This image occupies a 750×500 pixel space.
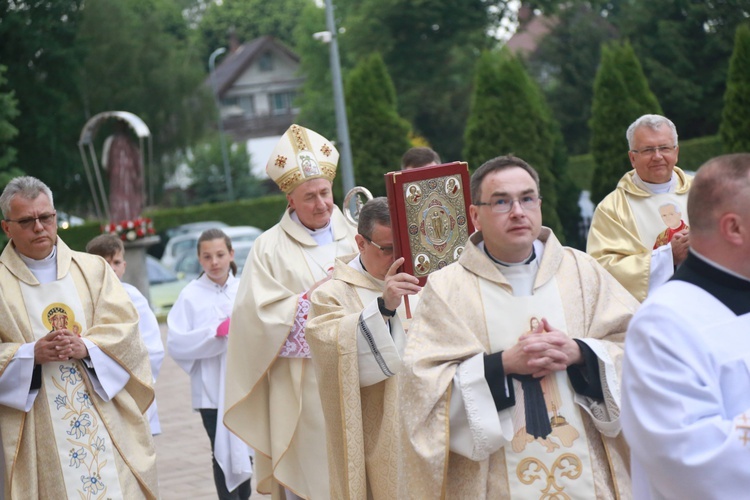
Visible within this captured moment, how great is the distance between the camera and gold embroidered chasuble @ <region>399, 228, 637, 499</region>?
3672 millimetres

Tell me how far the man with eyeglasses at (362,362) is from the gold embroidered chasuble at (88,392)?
3.71 ft

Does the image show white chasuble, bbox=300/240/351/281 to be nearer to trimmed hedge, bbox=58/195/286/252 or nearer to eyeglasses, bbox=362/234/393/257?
eyeglasses, bbox=362/234/393/257

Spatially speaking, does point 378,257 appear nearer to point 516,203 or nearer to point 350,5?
point 516,203

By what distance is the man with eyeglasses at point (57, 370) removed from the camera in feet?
17.8

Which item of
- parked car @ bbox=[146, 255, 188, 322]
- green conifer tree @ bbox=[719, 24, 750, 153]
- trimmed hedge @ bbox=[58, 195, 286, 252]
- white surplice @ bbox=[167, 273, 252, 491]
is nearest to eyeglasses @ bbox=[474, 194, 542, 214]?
white surplice @ bbox=[167, 273, 252, 491]

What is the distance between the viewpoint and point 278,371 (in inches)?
240

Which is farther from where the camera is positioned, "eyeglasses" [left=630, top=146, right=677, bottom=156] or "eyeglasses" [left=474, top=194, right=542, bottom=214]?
"eyeglasses" [left=630, top=146, right=677, bottom=156]

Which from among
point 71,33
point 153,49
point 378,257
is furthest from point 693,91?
point 378,257

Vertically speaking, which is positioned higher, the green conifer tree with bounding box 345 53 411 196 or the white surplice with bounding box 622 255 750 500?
the green conifer tree with bounding box 345 53 411 196

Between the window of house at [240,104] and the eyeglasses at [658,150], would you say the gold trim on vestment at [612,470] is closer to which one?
the eyeglasses at [658,150]

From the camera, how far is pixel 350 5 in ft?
136

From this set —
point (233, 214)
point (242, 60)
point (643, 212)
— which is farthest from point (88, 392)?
point (242, 60)

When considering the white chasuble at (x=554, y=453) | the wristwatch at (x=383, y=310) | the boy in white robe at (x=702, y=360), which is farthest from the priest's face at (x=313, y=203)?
the boy in white robe at (x=702, y=360)

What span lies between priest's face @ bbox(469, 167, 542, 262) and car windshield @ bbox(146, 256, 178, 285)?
56.4 ft
